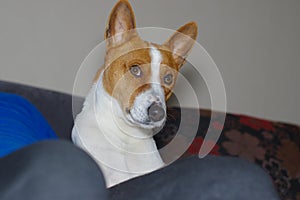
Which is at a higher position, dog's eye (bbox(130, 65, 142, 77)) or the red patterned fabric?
dog's eye (bbox(130, 65, 142, 77))

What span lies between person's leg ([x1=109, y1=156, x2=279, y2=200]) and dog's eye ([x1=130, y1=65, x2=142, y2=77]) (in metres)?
0.44

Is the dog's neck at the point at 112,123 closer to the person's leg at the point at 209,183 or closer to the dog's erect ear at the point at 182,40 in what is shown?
the dog's erect ear at the point at 182,40

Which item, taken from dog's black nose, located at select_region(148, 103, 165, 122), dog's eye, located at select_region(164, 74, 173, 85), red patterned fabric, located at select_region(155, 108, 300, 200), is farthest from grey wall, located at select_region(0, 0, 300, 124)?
dog's black nose, located at select_region(148, 103, 165, 122)

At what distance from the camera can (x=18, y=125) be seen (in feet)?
3.25

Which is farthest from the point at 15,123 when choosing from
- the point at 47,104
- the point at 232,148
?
Answer: the point at 232,148

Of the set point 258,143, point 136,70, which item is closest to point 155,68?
point 136,70

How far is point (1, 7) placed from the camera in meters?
1.83

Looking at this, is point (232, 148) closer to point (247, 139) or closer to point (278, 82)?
point (247, 139)

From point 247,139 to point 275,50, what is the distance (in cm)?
91

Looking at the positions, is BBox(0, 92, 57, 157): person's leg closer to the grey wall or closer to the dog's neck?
→ the dog's neck

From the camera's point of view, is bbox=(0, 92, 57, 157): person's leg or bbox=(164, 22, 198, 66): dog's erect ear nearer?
bbox=(0, 92, 57, 157): person's leg

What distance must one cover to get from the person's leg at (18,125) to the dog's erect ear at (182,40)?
1.25ft

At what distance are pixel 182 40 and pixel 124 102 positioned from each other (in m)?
0.24

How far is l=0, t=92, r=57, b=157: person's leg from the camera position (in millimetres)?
876
